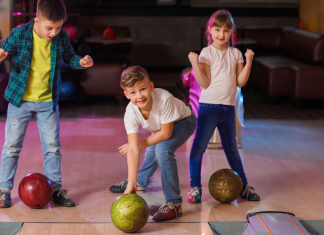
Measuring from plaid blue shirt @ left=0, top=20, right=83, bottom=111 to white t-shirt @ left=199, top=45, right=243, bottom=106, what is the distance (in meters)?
0.93

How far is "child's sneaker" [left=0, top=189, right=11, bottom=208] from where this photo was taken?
9.31ft

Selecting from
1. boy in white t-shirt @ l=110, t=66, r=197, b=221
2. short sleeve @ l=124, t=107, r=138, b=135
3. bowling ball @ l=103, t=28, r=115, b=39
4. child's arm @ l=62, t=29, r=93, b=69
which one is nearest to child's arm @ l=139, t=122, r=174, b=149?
boy in white t-shirt @ l=110, t=66, r=197, b=221

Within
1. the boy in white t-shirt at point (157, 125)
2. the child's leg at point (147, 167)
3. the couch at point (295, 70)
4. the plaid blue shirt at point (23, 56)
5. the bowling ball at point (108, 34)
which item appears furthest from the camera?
the bowling ball at point (108, 34)

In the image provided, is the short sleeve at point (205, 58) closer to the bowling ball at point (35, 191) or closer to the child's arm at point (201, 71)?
the child's arm at point (201, 71)

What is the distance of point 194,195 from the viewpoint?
118 inches

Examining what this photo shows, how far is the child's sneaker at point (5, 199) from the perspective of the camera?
2.84m

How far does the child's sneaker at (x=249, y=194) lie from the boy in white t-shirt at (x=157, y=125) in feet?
1.81

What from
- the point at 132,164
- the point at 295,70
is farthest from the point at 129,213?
the point at 295,70

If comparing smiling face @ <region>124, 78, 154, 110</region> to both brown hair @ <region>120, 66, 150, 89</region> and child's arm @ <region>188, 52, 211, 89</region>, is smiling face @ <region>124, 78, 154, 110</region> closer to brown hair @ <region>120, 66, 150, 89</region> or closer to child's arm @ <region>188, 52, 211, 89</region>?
brown hair @ <region>120, 66, 150, 89</region>

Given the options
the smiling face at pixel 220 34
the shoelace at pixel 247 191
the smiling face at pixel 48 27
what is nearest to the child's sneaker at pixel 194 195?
the shoelace at pixel 247 191

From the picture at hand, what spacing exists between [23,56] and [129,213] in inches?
49.4

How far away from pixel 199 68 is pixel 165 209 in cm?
99

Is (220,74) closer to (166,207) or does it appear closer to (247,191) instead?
(247,191)

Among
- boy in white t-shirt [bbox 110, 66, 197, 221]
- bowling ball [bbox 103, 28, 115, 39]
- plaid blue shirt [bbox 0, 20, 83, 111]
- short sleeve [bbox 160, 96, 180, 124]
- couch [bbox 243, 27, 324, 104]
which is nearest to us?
boy in white t-shirt [bbox 110, 66, 197, 221]
